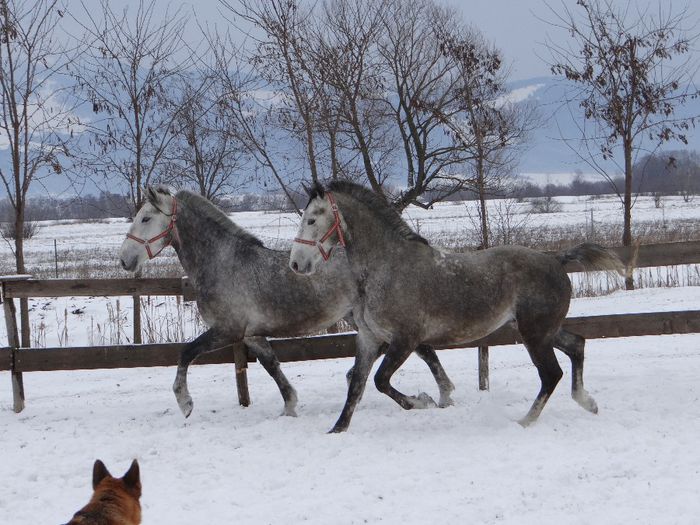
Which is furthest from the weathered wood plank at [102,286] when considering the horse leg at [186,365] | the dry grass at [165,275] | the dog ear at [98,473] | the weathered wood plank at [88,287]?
the dog ear at [98,473]

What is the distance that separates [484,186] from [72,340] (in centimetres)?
767

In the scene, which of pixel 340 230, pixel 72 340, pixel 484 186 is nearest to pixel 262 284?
pixel 340 230

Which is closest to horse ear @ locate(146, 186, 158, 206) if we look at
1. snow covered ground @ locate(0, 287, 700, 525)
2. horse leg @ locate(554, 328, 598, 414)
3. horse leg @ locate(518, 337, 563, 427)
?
snow covered ground @ locate(0, 287, 700, 525)

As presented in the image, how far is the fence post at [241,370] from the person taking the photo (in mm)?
7457

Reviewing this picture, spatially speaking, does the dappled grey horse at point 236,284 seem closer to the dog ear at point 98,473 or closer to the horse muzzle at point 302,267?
the horse muzzle at point 302,267

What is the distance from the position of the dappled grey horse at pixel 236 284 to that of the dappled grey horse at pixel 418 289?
48 cm

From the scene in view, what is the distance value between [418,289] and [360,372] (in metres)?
0.86

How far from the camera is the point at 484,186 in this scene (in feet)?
46.5

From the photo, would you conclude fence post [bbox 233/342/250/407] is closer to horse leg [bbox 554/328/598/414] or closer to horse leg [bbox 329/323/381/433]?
horse leg [bbox 329/323/381/433]

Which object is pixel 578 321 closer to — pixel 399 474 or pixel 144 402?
pixel 399 474

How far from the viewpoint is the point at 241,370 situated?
7441 mm

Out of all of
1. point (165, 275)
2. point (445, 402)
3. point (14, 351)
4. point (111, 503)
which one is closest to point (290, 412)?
point (445, 402)

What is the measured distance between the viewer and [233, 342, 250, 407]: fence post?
7.46 meters

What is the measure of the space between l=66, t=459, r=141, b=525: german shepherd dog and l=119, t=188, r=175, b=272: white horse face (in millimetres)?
4067
